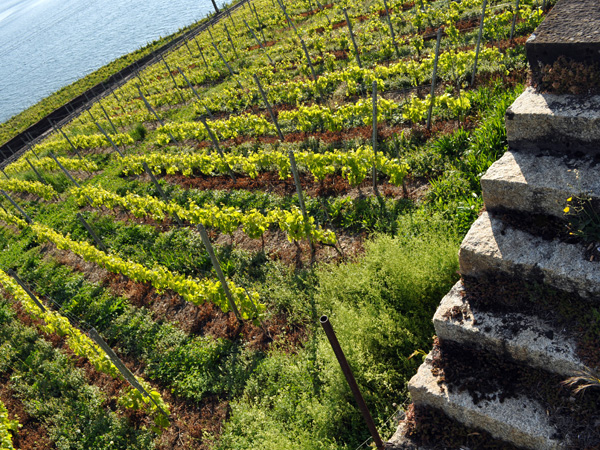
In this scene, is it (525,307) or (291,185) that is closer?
(525,307)

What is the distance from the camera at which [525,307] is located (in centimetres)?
317

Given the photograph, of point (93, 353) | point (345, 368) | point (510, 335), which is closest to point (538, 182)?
point (510, 335)

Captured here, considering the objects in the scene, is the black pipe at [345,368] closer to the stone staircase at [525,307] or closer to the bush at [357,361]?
the stone staircase at [525,307]

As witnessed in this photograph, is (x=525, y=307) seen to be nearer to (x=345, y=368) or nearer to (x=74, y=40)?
(x=345, y=368)

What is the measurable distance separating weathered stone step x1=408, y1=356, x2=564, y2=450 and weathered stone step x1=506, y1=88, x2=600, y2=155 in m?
2.20

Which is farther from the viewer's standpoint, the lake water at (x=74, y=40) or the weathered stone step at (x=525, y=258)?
the lake water at (x=74, y=40)

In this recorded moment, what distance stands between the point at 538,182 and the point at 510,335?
130cm

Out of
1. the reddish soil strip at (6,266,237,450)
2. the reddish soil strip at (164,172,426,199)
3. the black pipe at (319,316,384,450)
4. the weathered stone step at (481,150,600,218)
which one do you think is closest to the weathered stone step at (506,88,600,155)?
the weathered stone step at (481,150,600,218)

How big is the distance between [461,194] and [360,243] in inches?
69.0

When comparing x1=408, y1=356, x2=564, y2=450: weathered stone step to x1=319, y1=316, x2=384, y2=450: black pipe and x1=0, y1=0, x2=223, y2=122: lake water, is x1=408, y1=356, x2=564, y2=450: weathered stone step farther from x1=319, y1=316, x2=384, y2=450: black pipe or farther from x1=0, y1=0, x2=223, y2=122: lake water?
x1=0, y1=0, x2=223, y2=122: lake water

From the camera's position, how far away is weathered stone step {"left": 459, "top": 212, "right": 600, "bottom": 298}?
9.53 feet

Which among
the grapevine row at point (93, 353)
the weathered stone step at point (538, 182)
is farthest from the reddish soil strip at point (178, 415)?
the weathered stone step at point (538, 182)

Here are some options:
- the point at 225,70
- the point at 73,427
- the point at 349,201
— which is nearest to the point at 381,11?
the point at 225,70

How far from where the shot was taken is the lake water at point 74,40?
158 feet
